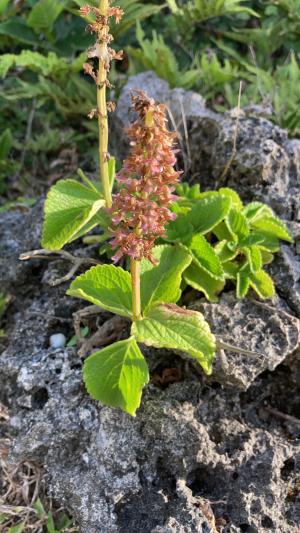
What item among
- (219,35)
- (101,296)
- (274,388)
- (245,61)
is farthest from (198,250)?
(219,35)

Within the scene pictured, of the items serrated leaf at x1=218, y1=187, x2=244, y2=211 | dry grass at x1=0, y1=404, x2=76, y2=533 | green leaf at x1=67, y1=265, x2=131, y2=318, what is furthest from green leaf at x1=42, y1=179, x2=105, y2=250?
dry grass at x1=0, y1=404, x2=76, y2=533

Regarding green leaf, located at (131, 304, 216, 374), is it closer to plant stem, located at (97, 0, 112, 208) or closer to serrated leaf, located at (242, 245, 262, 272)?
serrated leaf, located at (242, 245, 262, 272)

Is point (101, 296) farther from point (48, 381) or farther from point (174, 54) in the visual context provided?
point (174, 54)

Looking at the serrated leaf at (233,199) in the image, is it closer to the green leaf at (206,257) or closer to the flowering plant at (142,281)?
the green leaf at (206,257)

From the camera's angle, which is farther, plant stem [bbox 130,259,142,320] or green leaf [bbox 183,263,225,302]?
green leaf [bbox 183,263,225,302]

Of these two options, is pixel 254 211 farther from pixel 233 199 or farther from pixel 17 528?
pixel 17 528

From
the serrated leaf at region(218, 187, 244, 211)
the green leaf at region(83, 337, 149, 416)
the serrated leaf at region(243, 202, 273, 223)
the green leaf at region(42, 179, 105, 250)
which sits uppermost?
the serrated leaf at region(218, 187, 244, 211)
